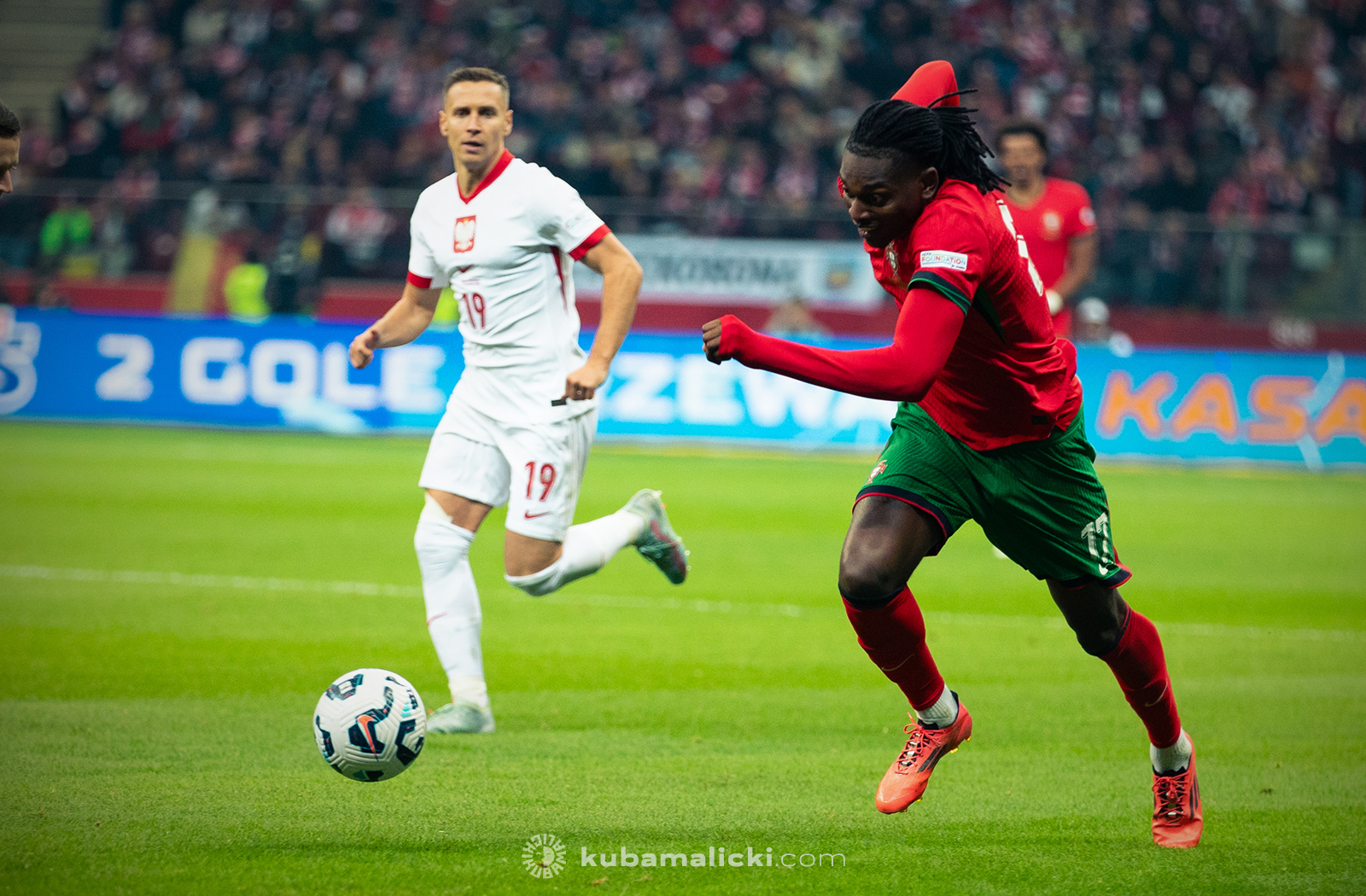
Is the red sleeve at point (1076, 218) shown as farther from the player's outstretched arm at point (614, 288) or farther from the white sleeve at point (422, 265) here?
the white sleeve at point (422, 265)

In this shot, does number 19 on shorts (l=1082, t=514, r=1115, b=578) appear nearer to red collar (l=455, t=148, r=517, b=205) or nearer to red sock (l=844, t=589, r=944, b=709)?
red sock (l=844, t=589, r=944, b=709)

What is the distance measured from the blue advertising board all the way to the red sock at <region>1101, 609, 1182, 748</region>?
1189 cm

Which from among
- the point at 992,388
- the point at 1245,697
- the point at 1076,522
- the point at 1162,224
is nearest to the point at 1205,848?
the point at 1076,522

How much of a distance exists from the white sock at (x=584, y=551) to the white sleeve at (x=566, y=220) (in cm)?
119

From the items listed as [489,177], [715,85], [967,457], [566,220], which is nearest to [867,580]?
[967,457]

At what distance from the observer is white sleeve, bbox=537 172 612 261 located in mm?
5848

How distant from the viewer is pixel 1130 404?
54.4 feet

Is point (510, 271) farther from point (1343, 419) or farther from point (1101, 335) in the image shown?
point (1343, 419)

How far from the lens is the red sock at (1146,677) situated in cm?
445

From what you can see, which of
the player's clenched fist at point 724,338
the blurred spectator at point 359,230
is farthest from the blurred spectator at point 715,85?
the player's clenched fist at point 724,338

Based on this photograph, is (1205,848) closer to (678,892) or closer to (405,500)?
(678,892)

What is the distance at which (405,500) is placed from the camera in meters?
12.8

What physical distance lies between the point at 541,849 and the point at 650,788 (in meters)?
0.79

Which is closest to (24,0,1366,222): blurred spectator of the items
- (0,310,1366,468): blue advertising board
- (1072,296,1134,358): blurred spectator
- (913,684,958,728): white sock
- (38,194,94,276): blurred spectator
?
(38,194,94,276): blurred spectator
